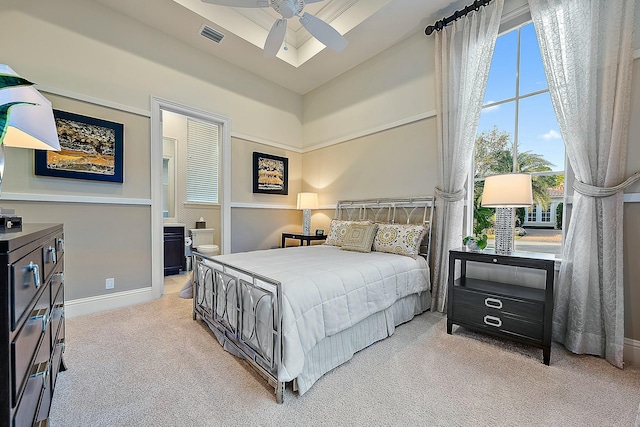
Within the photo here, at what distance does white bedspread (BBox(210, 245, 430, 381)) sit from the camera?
1.63 meters

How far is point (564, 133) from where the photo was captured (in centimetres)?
228

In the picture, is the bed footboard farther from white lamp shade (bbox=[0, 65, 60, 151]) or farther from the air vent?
the air vent

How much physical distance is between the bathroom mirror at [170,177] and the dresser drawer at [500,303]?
210 inches

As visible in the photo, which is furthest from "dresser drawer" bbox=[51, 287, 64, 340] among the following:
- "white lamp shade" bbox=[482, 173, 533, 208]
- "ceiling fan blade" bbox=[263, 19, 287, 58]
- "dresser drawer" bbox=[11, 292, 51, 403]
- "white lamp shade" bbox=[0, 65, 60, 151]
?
"white lamp shade" bbox=[482, 173, 533, 208]

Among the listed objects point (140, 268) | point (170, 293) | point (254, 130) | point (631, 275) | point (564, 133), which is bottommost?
point (170, 293)

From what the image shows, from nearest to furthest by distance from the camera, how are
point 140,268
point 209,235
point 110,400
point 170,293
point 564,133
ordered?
point 110,400
point 564,133
point 140,268
point 170,293
point 209,235

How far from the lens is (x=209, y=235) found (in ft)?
18.6

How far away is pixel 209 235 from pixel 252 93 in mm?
2984

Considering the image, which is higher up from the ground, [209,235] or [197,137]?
[197,137]

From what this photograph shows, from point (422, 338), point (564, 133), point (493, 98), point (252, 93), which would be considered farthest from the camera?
point (252, 93)

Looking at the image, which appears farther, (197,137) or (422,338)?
(197,137)

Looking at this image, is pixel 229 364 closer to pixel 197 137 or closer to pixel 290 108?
pixel 290 108

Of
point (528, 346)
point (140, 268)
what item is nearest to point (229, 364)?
point (140, 268)

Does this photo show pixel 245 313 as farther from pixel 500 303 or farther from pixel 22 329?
pixel 500 303
